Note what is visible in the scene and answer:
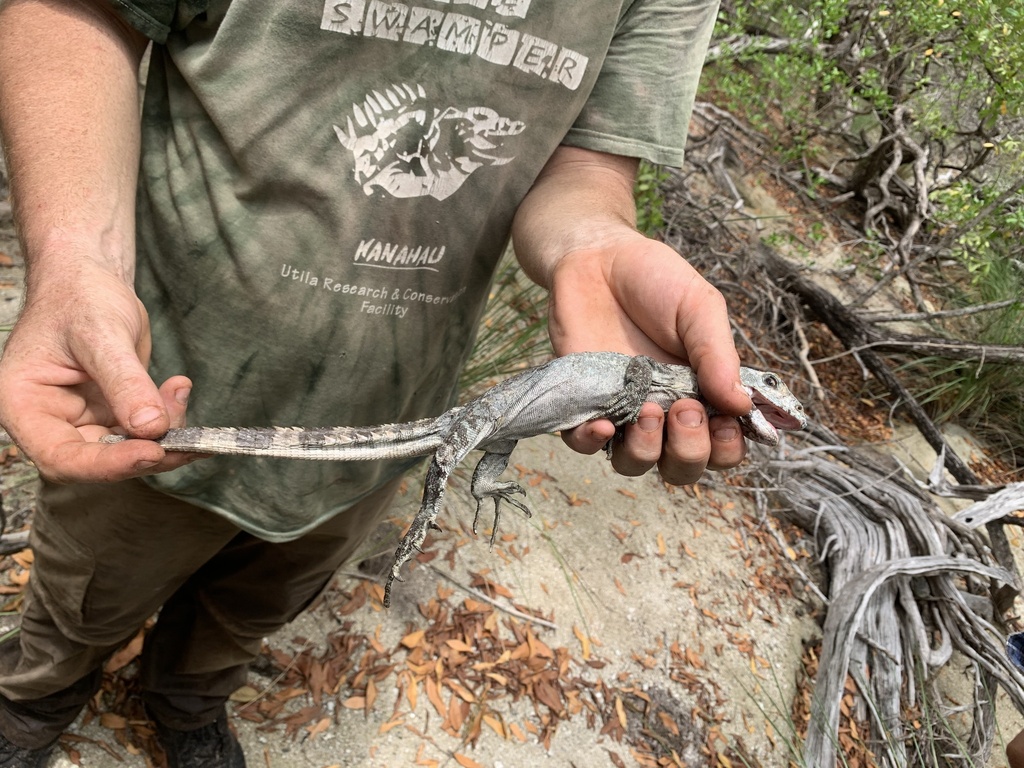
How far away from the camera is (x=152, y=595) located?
238 cm

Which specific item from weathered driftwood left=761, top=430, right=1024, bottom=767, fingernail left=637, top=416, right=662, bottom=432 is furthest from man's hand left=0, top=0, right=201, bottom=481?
weathered driftwood left=761, top=430, right=1024, bottom=767

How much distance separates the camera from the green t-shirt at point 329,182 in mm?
1799

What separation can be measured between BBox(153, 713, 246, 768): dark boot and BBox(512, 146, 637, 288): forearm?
2.37 meters

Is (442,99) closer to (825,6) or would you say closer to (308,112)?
(308,112)

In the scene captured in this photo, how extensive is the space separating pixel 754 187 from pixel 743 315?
2.89m

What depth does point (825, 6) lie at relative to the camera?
20.8 ft

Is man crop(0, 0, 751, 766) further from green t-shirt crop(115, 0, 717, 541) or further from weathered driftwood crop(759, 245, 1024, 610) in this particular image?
weathered driftwood crop(759, 245, 1024, 610)

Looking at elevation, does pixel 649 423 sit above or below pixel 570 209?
below

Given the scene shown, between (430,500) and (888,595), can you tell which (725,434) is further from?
(888,595)

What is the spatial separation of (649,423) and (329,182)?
1.12 m

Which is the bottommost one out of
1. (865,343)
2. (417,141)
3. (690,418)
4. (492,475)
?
(865,343)

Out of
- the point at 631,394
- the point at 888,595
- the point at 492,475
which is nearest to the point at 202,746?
the point at 492,475

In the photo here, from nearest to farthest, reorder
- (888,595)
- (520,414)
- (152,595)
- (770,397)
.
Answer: (520,414), (152,595), (770,397), (888,595)

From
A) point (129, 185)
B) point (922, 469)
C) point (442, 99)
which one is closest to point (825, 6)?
point (922, 469)
